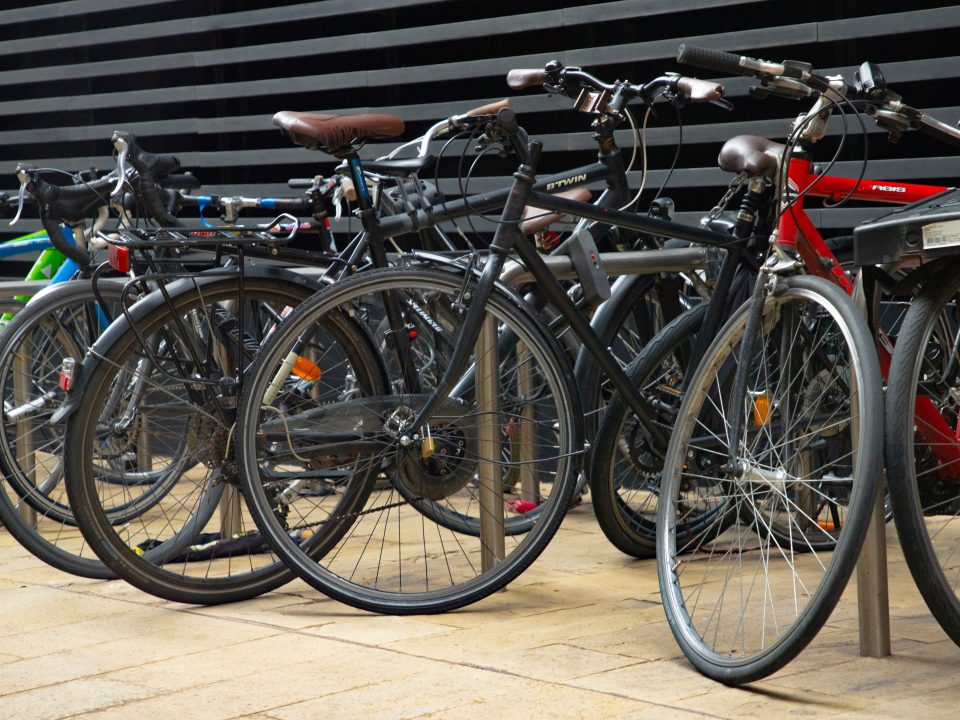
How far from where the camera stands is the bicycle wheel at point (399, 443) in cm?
374

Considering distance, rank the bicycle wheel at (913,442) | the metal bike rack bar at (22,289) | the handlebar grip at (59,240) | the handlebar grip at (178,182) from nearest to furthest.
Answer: the bicycle wheel at (913,442), the handlebar grip at (178,182), the handlebar grip at (59,240), the metal bike rack bar at (22,289)

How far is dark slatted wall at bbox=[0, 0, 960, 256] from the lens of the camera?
5.34 meters

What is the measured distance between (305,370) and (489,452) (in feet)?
1.86

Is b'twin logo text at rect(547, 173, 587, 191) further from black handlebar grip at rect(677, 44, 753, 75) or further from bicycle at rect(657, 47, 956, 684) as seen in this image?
black handlebar grip at rect(677, 44, 753, 75)

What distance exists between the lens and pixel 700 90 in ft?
12.0

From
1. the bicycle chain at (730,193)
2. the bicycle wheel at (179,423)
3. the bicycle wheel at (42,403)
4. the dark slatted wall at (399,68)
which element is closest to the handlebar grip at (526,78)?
the bicycle chain at (730,193)

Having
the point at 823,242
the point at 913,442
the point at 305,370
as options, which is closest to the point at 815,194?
the point at 823,242

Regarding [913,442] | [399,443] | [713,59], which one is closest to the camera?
[913,442]

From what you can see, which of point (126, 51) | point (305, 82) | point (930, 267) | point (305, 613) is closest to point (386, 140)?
point (305, 82)

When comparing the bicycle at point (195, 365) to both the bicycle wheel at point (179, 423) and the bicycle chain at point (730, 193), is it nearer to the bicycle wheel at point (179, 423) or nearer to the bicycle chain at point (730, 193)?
the bicycle wheel at point (179, 423)

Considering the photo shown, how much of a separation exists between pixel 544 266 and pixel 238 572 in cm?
139

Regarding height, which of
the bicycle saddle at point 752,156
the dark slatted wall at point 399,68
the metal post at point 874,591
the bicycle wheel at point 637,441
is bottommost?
the metal post at point 874,591

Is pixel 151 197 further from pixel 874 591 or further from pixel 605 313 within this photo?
pixel 874 591

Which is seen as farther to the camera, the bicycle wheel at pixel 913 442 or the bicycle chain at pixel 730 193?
the bicycle chain at pixel 730 193
